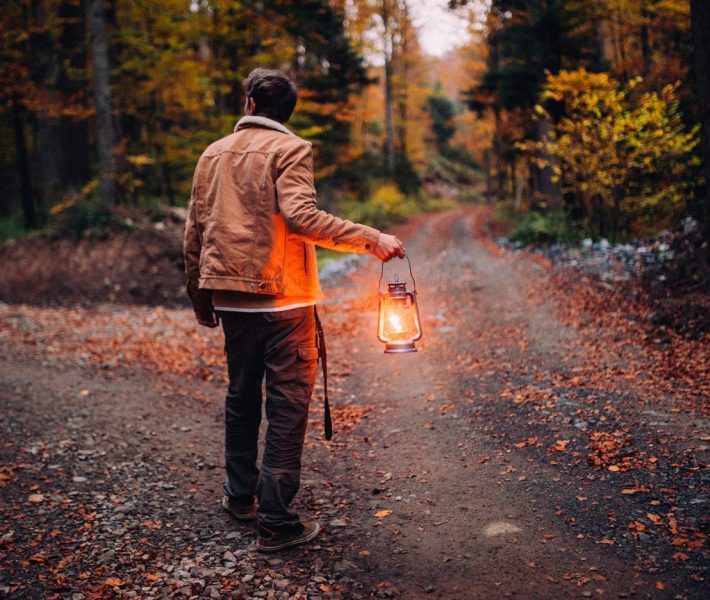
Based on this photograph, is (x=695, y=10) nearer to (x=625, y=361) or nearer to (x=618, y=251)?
(x=625, y=361)

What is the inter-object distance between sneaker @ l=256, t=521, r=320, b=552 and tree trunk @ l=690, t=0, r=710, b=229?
638 centimetres

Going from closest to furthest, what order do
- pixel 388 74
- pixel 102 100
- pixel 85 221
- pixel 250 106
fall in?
pixel 250 106 < pixel 85 221 < pixel 102 100 < pixel 388 74

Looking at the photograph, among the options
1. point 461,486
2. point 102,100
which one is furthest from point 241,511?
point 102,100

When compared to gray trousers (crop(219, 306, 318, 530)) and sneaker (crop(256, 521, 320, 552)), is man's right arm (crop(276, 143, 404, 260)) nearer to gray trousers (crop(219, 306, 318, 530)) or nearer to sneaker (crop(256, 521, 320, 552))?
gray trousers (crop(219, 306, 318, 530))

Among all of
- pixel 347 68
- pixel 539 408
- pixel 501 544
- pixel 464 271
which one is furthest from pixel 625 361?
pixel 347 68

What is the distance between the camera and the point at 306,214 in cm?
293

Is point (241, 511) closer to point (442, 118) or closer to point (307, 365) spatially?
point (307, 365)

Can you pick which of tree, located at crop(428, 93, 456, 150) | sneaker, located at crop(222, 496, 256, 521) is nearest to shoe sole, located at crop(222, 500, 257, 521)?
sneaker, located at crop(222, 496, 256, 521)

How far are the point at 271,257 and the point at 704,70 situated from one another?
263 inches

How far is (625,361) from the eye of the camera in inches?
232

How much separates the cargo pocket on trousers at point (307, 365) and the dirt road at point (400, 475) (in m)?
0.91

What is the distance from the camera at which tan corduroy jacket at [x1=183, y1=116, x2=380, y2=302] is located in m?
2.97

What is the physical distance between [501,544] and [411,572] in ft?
1.72

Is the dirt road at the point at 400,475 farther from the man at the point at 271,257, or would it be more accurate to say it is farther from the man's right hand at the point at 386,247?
the man's right hand at the point at 386,247
